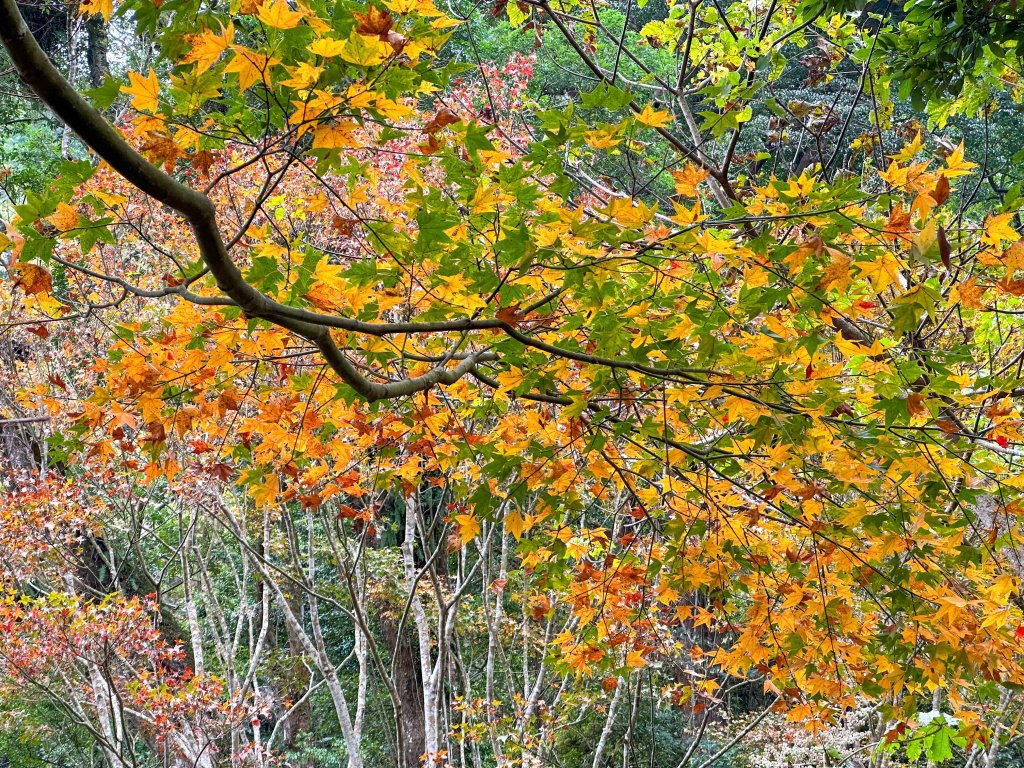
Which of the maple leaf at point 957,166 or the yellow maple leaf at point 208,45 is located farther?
the maple leaf at point 957,166

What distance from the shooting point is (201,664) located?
5.25 metres

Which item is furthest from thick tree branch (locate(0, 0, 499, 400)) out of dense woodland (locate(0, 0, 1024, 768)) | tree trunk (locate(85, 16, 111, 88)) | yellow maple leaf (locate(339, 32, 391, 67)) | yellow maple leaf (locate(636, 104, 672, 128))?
tree trunk (locate(85, 16, 111, 88))

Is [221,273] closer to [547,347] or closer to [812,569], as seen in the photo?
[547,347]

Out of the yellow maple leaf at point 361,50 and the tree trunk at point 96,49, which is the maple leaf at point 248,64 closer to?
the yellow maple leaf at point 361,50

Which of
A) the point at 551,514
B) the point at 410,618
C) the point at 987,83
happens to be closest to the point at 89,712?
the point at 410,618

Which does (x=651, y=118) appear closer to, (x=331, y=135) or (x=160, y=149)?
(x=331, y=135)

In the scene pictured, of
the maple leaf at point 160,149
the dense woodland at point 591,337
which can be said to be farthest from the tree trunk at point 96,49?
the maple leaf at point 160,149

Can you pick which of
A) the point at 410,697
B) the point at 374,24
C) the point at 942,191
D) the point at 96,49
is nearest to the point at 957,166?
the point at 942,191

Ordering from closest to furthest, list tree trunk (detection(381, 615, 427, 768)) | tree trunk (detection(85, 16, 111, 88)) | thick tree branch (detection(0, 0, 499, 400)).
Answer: thick tree branch (detection(0, 0, 499, 400)) < tree trunk (detection(381, 615, 427, 768)) < tree trunk (detection(85, 16, 111, 88))

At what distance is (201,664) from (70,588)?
103cm

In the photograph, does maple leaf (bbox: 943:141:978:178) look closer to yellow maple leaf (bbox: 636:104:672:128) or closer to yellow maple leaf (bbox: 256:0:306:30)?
yellow maple leaf (bbox: 636:104:672:128)

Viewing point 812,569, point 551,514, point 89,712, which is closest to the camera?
point 551,514

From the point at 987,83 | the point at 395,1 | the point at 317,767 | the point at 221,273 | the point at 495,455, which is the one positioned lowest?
the point at 317,767

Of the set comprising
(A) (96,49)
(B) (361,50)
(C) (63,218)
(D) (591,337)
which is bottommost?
(D) (591,337)
